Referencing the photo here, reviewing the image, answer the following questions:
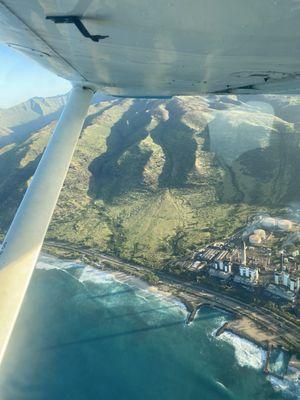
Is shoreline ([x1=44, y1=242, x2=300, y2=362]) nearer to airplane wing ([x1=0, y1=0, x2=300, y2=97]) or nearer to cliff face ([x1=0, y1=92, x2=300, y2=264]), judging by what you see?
cliff face ([x1=0, y1=92, x2=300, y2=264])

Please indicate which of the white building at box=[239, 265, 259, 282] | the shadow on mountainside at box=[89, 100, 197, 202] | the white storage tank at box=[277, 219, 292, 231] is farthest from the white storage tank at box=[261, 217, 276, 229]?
the shadow on mountainside at box=[89, 100, 197, 202]

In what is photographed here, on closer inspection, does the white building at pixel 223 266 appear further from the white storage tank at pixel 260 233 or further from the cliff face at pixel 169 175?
the white storage tank at pixel 260 233

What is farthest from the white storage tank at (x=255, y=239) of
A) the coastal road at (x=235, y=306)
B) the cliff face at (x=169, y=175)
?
the coastal road at (x=235, y=306)

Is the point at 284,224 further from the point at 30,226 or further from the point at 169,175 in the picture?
the point at 30,226

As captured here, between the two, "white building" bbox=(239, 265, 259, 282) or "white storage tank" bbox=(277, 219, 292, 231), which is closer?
"white building" bbox=(239, 265, 259, 282)

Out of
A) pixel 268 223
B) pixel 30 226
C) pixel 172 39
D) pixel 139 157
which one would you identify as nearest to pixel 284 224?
pixel 268 223

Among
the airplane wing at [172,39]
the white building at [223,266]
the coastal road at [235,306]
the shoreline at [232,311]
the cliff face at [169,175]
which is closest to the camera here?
the airplane wing at [172,39]

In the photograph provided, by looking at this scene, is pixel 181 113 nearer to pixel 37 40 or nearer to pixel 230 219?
pixel 230 219
